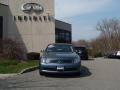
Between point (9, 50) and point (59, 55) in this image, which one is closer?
point (59, 55)

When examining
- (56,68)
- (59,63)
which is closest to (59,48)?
(59,63)

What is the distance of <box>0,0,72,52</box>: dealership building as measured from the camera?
3869 cm

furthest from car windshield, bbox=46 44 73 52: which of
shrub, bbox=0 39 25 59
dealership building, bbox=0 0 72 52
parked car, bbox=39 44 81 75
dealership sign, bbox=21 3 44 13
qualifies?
dealership sign, bbox=21 3 44 13

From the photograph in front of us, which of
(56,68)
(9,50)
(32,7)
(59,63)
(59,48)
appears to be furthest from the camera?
(32,7)

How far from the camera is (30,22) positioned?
3888 cm

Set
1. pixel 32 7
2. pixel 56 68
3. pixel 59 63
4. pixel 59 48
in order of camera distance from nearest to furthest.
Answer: pixel 56 68
pixel 59 63
pixel 59 48
pixel 32 7

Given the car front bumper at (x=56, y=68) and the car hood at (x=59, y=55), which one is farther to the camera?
the car hood at (x=59, y=55)

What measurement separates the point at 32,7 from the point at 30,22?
159cm

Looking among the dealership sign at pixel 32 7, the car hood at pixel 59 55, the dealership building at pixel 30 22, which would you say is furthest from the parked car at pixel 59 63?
the dealership sign at pixel 32 7

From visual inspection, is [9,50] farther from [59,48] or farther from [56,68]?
[56,68]

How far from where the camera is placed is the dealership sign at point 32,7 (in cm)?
3869

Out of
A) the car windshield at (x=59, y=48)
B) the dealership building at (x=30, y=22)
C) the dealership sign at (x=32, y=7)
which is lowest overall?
the car windshield at (x=59, y=48)

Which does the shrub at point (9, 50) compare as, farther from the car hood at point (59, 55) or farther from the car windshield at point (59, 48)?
the car hood at point (59, 55)

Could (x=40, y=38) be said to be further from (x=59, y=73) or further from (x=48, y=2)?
(x=59, y=73)
